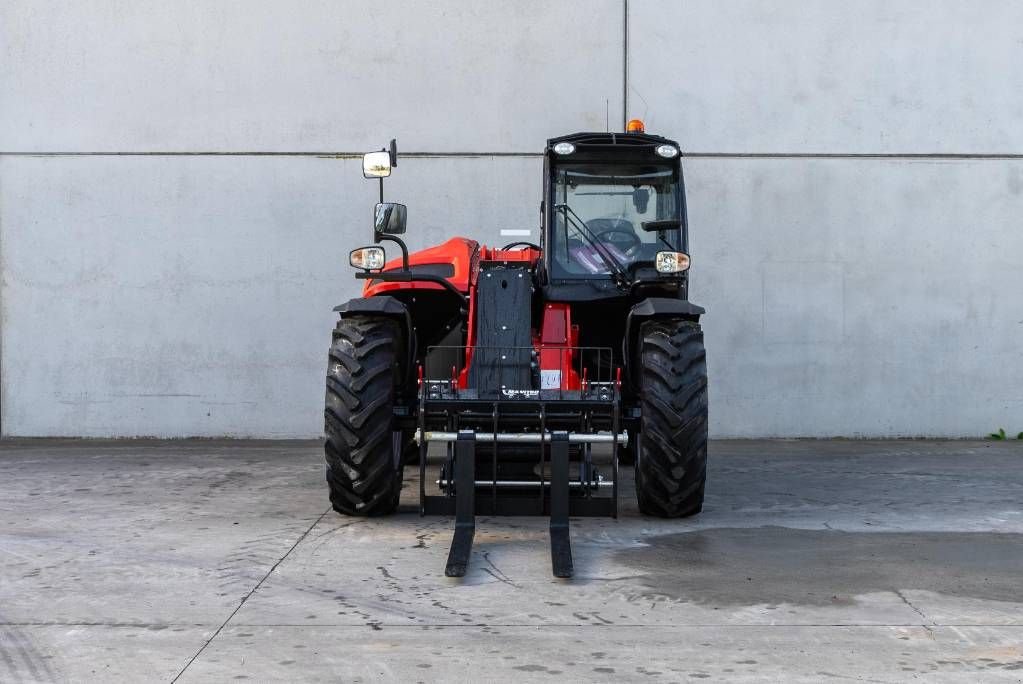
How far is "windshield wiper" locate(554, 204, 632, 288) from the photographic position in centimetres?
898

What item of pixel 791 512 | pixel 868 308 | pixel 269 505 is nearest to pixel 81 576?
pixel 269 505

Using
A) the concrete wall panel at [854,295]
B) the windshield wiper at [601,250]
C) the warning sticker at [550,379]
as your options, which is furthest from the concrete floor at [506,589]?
the concrete wall panel at [854,295]

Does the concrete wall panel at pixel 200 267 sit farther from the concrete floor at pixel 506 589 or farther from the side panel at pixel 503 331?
the side panel at pixel 503 331

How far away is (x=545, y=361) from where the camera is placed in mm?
8523

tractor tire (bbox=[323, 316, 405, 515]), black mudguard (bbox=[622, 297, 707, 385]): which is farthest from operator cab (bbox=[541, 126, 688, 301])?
tractor tire (bbox=[323, 316, 405, 515])

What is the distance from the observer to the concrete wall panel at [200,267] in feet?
43.6

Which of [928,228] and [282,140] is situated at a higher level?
[282,140]

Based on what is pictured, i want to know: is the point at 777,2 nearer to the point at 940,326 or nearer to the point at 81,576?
the point at 940,326

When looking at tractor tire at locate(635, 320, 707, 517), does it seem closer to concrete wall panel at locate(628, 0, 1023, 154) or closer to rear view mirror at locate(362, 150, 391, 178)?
rear view mirror at locate(362, 150, 391, 178)

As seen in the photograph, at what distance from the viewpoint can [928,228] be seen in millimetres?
13375

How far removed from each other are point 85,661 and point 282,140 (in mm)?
8655

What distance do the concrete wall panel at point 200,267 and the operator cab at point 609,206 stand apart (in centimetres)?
396

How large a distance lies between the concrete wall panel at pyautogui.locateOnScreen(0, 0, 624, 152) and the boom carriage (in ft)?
12.7

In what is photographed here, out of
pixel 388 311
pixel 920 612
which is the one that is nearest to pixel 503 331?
pixel 388 311
